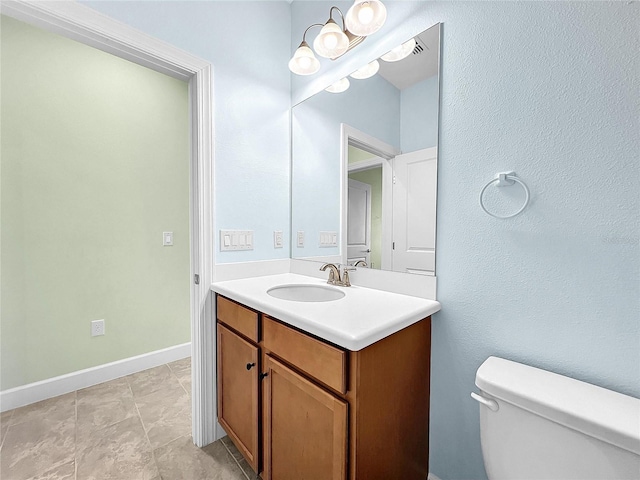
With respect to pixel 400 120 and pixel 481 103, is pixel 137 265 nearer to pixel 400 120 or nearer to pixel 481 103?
pixel 400 120

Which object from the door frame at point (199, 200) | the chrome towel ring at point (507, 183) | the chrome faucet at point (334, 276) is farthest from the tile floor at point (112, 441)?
the chrome towel ring at point (507, 183)

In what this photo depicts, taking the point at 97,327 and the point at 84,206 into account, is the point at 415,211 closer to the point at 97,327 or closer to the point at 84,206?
the point at 84,206

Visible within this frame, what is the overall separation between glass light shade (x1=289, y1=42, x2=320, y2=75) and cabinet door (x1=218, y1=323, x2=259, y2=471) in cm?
140

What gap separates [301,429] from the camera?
93 centimetres

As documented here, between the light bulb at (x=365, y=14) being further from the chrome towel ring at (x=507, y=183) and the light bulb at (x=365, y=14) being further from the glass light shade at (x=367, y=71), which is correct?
the chrome towel ring at (x=507, y=183)

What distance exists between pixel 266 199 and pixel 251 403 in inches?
42.2

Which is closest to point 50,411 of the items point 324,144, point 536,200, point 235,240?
point 235,240

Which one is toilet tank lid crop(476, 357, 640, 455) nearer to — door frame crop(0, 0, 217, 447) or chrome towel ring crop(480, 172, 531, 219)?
chrome towel ring crop(480, 172, 531, 219)

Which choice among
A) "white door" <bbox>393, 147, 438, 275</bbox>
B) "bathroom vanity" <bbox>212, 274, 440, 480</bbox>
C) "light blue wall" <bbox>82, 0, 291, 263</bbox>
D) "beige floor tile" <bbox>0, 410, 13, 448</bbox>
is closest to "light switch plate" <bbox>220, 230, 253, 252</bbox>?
"light blue wall" <bbox>82, 0, 291, 263</bbox>

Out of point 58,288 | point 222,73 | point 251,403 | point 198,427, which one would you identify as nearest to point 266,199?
point 222,73

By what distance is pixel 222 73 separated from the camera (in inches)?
58.0

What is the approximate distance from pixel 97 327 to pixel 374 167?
2220 millimetres

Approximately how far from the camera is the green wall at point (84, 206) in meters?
1.70

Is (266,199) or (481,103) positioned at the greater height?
(481,103)
